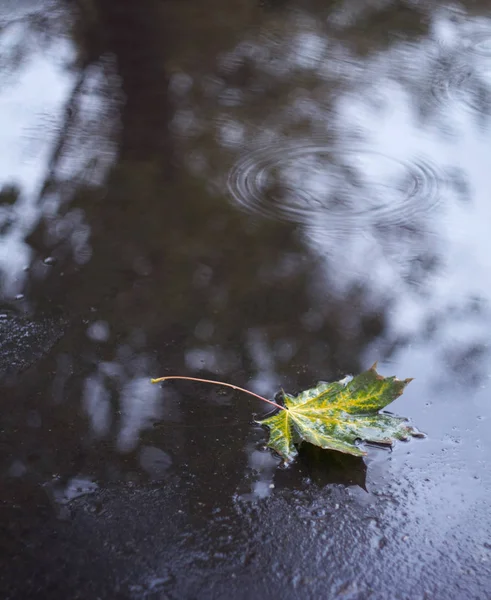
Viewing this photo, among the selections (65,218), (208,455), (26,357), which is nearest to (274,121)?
(65,218)

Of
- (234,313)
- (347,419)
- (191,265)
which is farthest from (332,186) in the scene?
(347,419)

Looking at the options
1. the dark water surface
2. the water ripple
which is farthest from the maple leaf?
the water ripple

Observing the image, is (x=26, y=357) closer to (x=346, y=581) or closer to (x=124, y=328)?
(x=124, y=328)

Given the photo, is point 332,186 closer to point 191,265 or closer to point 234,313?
point 191,265

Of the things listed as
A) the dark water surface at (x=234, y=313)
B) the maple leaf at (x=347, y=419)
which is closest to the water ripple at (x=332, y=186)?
the dark water surface at (x=234, y=313)

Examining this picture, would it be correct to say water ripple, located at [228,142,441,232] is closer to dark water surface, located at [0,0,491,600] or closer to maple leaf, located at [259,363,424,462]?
dark water surface, located at [0,0,491,600]
